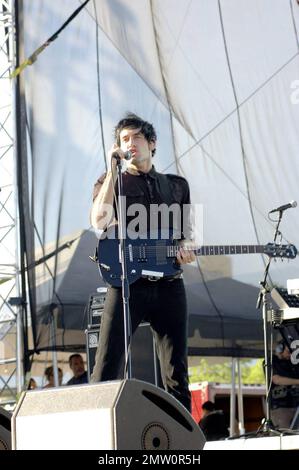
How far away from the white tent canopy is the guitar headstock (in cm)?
154

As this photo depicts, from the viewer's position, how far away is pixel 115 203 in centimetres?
456

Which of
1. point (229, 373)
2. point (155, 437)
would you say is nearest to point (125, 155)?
point (155, 437)

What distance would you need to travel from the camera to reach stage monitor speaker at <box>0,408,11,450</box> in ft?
11.6

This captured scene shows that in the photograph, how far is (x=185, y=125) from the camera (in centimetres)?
753

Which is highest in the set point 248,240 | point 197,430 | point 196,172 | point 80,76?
point 80,76

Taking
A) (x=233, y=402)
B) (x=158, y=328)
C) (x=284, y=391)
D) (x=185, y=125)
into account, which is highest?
(x=185, y=125)

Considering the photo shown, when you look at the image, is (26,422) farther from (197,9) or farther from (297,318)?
(197,9)

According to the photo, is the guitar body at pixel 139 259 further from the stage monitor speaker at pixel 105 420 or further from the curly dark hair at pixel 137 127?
the stage monitor speaker at pixel 105 420

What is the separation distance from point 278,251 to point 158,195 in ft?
3.07

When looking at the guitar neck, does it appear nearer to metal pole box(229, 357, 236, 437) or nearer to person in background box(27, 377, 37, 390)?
metal pole box(229, 357, 236, 437)

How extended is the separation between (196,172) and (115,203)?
296 centimetres

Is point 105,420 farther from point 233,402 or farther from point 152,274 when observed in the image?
point 233,402

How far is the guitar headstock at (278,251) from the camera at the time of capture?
5.28 metres
